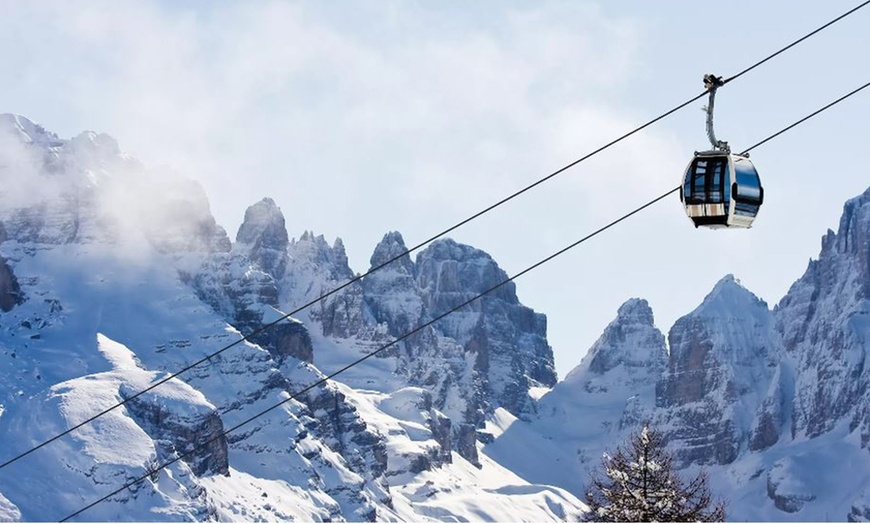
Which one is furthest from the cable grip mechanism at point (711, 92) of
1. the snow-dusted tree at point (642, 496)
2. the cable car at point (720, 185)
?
the snow-dusted tree at point (642, 496)

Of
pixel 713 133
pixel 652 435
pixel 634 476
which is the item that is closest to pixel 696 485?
pixel 652 435

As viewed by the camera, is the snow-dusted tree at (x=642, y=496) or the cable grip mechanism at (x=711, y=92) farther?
the snow-dusted tree at (x=642, y=496)

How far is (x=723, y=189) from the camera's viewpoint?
2455 cm

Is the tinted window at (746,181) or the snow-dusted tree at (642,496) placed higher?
the tinted window at (746,181)

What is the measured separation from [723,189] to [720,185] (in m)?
0.11

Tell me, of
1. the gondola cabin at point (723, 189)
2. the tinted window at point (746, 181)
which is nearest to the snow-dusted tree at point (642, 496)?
the gondola cabin at point (723, 189)

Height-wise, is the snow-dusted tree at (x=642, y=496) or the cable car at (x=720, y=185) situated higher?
the cable car at (x=720, y=185)

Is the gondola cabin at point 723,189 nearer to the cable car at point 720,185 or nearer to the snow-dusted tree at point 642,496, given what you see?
the cable car at point 720,185

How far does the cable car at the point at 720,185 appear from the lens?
80.4ft

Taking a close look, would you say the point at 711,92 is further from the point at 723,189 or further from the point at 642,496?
the point at 642,496

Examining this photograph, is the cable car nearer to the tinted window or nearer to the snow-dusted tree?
the tinted window

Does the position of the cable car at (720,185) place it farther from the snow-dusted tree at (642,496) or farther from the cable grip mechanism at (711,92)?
the snow-dusted tree at (642,496)

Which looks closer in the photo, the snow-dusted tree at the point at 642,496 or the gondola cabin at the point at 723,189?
the gondola cabin at the point at 723,189

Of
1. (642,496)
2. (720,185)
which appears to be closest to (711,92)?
(720,185)
